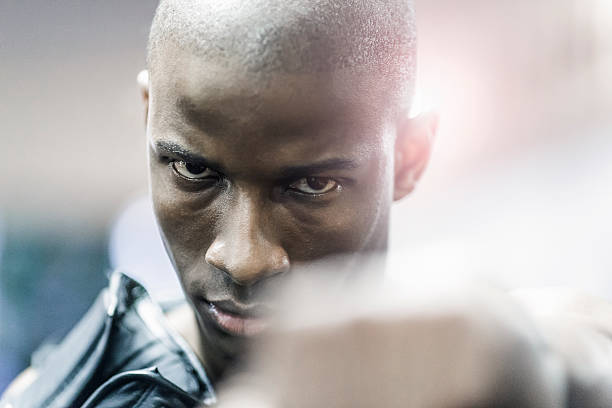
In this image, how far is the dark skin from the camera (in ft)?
1.68

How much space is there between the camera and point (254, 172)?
1.72 feet

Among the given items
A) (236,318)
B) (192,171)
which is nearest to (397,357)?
(236,318)

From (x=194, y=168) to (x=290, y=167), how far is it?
0.10 meters

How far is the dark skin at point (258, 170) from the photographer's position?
513mm

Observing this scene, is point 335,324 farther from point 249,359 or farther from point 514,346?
point 514,346

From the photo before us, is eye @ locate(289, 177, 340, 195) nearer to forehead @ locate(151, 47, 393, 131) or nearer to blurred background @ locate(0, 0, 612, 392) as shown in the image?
forehead @ locate(151, 47, 393, 131)

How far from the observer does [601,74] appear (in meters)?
0.85

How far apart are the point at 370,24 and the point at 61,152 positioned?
65cm

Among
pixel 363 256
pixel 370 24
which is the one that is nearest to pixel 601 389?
pixel 363 256

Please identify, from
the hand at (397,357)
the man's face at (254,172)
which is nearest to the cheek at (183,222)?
the man's face at (254,172)

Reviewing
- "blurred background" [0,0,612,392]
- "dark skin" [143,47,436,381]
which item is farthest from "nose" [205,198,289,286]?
"blurred background" [0,0,612,392]

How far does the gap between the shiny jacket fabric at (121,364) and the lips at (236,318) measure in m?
0.09

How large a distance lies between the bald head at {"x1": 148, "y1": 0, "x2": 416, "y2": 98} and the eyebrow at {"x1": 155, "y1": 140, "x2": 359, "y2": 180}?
0.08m

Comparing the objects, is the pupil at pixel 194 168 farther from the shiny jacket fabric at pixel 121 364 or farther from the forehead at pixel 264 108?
the shiny jacket fabric at pixel 121 364
